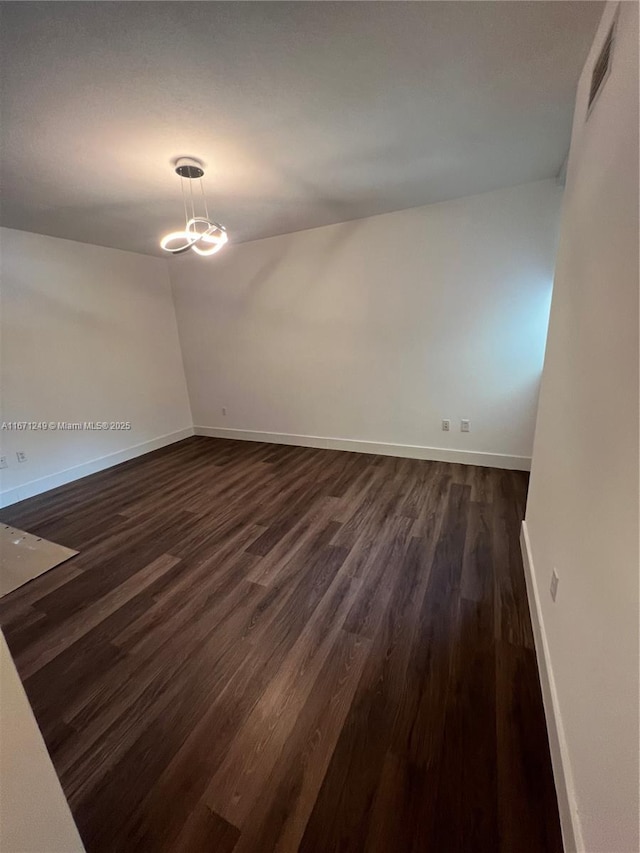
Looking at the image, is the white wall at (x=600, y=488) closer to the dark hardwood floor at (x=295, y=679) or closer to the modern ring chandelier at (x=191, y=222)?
the dark hardwood floor at (x=295, y=679)

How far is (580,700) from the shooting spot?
938 mm

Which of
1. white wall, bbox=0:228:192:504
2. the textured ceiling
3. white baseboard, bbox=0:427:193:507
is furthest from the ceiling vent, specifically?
white baseboard, bbox=0:427:193:507

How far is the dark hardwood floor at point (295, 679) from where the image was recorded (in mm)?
1001

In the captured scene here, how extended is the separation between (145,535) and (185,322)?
10.3 ft

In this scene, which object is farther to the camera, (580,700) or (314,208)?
(314,208)

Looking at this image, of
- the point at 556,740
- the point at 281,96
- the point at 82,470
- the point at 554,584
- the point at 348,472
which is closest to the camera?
the point at 556,740

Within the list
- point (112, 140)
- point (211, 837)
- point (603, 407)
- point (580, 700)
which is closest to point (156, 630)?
point (211, 837)

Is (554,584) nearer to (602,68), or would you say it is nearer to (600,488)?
(600,488)

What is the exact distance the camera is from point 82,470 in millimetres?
3723

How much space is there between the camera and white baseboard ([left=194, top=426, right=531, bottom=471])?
10.9ft

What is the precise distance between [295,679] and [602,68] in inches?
102

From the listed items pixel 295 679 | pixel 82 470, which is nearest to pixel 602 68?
pixel 295 679

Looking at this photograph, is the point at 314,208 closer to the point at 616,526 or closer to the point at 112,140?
the point at 112,140

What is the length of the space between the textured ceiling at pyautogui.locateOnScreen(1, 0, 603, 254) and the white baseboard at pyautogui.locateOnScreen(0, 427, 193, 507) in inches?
97.3
